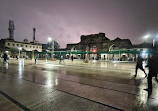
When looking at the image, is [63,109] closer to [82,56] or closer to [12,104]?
[12,104]

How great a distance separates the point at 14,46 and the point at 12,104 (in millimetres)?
70135

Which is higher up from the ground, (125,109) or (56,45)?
(56,45)

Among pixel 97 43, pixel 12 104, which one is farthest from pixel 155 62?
pixel 97 43

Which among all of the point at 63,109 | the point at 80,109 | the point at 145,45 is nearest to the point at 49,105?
the point at 63,109

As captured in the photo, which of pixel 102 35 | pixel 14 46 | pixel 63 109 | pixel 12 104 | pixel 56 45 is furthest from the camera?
pixel 56 45

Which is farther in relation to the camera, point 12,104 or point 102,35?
point 102,35

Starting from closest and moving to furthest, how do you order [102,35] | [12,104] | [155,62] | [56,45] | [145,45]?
[12,104], [155,62], [145,45], [102,35], [56,45]

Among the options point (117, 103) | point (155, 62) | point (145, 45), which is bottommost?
point (117, 103)

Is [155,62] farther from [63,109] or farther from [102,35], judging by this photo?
[102,35]

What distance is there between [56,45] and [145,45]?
82728 millimetres

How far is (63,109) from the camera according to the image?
2.33m

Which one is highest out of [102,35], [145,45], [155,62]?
[102,35]

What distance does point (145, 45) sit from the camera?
36469 millimetres

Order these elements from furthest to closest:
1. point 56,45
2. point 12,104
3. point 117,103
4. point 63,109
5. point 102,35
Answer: point 56,45, point 102,35, point 117,103, point 12,104, point 63,109
